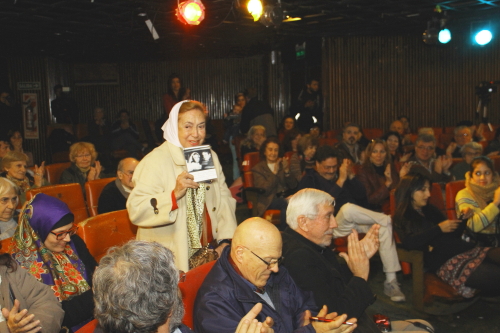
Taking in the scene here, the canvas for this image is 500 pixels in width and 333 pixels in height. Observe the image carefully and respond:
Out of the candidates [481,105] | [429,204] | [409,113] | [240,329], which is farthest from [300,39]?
[240,329]

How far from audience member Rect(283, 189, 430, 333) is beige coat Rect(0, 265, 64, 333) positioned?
107 cm

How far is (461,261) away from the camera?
11.8ft

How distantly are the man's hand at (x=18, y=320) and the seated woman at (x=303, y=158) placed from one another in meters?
4.22

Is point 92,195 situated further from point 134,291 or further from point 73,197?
point 134,291

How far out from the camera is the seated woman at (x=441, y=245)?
3.51m

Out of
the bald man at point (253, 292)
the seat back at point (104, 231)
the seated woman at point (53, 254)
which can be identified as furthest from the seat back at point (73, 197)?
the bald man at point (253, 292)

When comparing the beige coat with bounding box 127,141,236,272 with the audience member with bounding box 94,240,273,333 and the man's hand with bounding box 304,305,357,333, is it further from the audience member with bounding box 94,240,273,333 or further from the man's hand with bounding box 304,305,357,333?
the audience member with bounding box 94,240,273,333

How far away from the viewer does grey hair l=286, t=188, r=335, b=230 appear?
260 centimetres

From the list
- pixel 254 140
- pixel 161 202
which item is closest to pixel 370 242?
pixel 161 202

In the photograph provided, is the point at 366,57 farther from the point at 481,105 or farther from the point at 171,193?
the point at 171,193

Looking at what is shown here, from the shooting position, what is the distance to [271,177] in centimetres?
557

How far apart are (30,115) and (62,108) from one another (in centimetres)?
96

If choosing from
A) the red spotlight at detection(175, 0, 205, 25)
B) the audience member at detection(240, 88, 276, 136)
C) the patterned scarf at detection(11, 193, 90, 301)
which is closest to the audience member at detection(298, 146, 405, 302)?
the patterned scarf at detection(11, 193, 90, 301)

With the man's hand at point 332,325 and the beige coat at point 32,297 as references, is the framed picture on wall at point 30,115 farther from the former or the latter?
the man's hand at point 332,325
